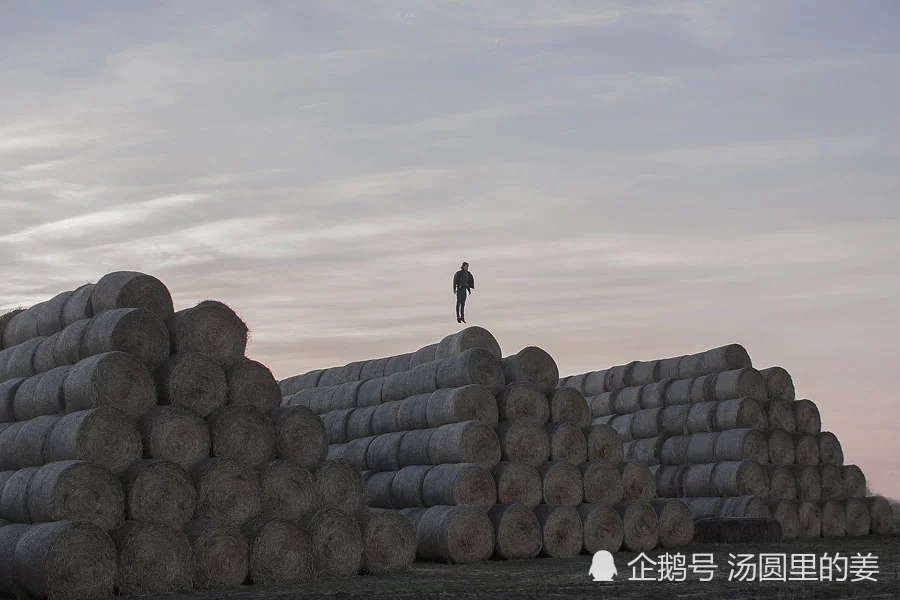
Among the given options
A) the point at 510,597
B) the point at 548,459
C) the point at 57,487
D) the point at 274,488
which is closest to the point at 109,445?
the point at 57,487

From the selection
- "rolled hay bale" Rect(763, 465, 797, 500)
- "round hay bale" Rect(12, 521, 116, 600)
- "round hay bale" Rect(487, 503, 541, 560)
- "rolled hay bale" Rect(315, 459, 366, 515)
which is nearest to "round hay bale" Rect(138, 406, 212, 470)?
"round hay bale" Rect(12, 521, 116, 600)

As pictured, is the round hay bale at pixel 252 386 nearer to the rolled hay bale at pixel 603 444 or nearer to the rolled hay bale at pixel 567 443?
the rolled hay bale at pixel 567 443

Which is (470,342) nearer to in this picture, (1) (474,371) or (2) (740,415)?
(1) (474,371)

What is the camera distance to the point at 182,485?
38.4ft

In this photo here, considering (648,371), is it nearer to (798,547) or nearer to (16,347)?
(798,547)

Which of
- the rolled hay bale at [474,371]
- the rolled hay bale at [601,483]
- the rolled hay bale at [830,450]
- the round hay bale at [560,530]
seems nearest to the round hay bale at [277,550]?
the round hay bale at [560,530]

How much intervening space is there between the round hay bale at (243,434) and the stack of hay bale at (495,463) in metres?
2.89

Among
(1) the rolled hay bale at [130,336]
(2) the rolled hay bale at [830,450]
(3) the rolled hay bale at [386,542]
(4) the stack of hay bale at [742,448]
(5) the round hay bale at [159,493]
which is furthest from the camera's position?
(2) the rolled hay bale at [830,450]

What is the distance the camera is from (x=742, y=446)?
19094 mm

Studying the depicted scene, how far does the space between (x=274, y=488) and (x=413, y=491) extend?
10.9ft

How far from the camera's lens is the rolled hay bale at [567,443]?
1616 cm

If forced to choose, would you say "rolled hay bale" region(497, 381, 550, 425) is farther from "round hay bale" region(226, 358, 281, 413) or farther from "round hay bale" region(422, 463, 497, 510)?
"round hay bale" region(226, 358, 281, 413)

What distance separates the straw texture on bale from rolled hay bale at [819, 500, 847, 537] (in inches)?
464

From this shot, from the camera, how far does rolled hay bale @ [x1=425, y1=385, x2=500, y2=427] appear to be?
15750 millimetres
